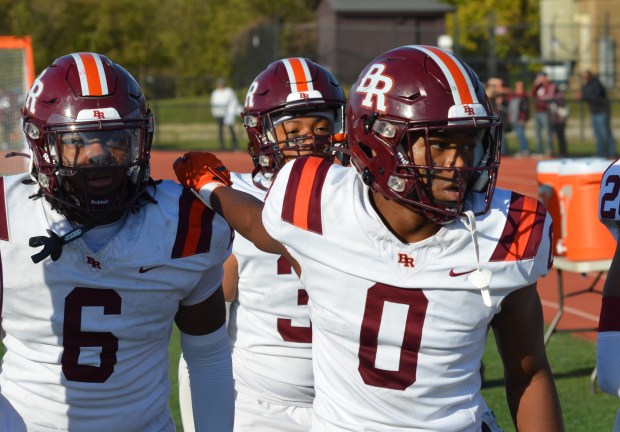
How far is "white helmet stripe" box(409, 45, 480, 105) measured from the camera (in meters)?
2.60

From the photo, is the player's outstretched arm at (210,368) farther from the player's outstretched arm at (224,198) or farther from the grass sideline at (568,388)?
the grass sideline at (568,388)

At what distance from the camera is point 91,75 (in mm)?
3027

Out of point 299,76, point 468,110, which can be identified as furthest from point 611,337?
point 299,76

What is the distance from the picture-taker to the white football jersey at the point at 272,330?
12.3 feet

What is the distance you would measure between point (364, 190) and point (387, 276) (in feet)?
0.83

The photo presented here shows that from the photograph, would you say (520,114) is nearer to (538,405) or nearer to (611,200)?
(611,200)

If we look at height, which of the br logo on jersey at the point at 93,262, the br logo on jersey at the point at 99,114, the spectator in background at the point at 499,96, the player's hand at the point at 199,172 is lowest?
the spectator in background at the point at 499,96

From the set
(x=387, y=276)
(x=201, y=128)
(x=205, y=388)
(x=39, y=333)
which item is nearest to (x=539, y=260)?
(x=387, y=276)

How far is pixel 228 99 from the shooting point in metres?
22.7

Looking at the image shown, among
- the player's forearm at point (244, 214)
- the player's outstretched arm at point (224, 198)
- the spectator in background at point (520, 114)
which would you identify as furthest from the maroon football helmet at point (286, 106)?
the spectator in background at point (520, 114)

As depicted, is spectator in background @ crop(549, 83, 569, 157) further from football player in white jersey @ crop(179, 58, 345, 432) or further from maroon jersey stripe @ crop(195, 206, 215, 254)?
maroon jersey stripe @ crop(195, 206, 215, 254)

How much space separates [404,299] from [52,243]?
3.12 feet

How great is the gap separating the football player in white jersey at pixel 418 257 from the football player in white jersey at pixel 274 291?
38.7 inches

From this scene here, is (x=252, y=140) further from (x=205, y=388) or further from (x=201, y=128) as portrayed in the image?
(x=201, y=128)
